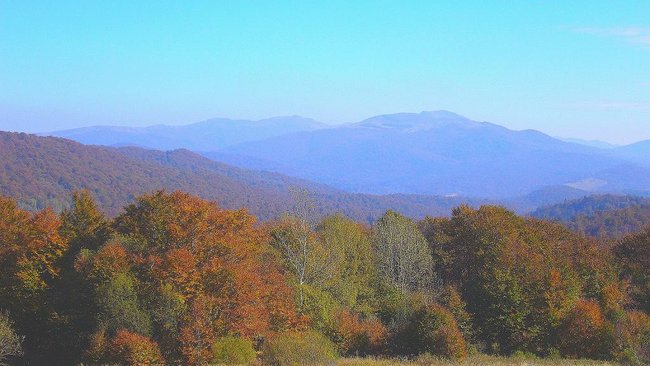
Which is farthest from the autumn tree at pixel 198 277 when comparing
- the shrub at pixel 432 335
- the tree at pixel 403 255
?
the tree at pixel 403 255

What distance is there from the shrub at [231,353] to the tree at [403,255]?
1821 centimetres

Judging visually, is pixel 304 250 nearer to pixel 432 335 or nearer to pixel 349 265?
pixel 349 265

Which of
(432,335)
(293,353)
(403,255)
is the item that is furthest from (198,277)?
(403,255)

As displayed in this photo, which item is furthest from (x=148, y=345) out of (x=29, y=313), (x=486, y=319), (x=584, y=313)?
(x=584, y=313)

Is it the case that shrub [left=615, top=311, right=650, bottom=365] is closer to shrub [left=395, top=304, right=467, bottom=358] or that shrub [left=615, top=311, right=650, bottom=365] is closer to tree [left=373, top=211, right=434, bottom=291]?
shrub [left=395, top=304, right=467, bottom=358]

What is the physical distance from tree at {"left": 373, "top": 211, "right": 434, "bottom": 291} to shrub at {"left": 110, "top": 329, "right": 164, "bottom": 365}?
21.5 m

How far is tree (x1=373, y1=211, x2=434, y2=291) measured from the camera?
39.9 m

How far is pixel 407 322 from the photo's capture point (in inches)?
1083

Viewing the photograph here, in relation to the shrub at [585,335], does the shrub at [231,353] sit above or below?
above

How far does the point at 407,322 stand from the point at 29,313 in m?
19.2

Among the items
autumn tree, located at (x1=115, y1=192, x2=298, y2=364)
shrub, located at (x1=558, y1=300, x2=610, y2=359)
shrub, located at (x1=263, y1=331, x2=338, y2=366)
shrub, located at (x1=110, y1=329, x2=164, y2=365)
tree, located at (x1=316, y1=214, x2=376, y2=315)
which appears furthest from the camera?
tree, located at (x1=316, y1=214, x2=376, y2=315)

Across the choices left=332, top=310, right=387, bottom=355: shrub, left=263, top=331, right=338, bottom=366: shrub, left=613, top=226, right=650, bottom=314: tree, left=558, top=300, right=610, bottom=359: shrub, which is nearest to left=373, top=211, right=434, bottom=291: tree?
left=558, top=300, right=610, bottom=359: shrub

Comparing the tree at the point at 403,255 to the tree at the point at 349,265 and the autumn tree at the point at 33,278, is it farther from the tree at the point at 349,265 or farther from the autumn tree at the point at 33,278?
the autumn tree at the point at 33,278

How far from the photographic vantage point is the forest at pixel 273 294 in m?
23.5
